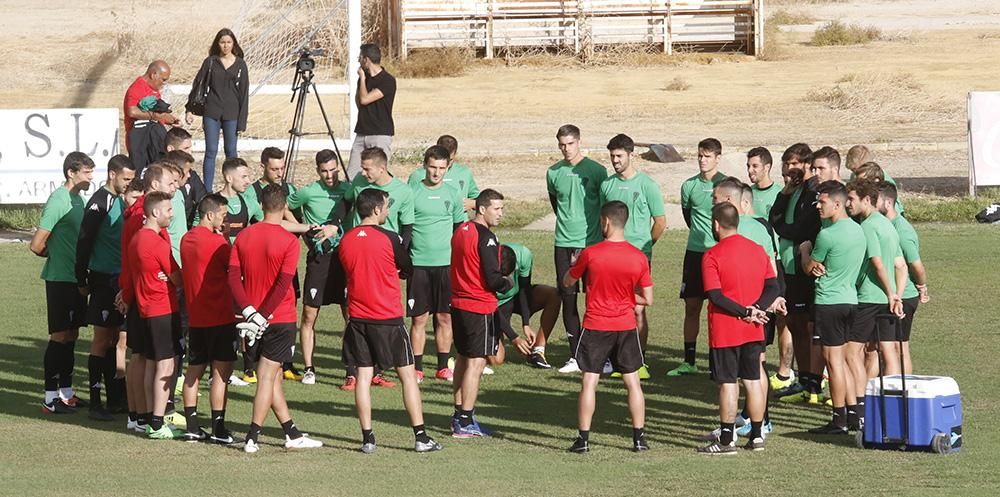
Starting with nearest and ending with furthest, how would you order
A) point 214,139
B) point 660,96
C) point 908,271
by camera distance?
point 908,271, point 214,139, point 660,96

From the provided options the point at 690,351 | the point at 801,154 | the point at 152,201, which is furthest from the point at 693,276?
the point at 152,201

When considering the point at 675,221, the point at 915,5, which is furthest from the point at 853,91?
the point at 915,5

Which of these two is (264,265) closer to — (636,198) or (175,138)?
(175,138)

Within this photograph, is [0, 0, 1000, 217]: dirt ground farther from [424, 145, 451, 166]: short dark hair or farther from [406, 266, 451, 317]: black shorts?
[424, 145, 451, 166]: short dark hair

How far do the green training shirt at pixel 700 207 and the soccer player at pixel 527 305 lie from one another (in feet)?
5.18

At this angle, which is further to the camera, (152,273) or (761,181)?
(761,181)

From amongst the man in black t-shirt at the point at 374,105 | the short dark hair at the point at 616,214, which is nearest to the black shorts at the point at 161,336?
the short dark hair at the point at 616,214

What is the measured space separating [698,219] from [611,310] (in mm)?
2881

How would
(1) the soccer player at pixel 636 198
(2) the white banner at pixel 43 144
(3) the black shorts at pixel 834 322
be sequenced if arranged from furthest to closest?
1. (2) the white banner at pixel 43 144
2. (1) the soccer player at pixel 636 198
3. (3) the black shorts at pixel 834 322

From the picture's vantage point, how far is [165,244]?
10.9m

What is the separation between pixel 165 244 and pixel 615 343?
10.8ft

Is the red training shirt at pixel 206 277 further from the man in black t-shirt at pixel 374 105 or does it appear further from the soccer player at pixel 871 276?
the man in black t-shirt at pixel 374 105

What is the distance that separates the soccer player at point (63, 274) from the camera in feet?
39.3

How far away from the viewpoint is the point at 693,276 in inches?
525
